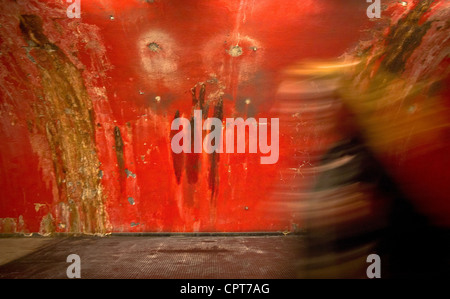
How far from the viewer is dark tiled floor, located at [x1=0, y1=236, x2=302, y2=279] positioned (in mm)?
2072

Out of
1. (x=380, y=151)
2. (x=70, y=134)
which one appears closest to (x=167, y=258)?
(x=70, y=134)

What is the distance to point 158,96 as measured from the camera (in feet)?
8.69

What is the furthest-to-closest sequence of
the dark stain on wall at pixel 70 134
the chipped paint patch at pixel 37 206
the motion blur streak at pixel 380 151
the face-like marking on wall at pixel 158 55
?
the chipped paint patch at pixel 37 206
the dark stain on wall at pixel 70 134
the face-like marking on wall at pixel 158 55
the motion blur streak at pixel 380 151

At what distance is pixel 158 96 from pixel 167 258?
1.47m

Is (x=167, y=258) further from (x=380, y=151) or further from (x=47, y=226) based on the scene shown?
(x=380, y=151)

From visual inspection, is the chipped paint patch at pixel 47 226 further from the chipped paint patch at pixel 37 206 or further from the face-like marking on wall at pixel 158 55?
the face-like marking on wall at pixel 158 55

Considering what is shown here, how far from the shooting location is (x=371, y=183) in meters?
2.21

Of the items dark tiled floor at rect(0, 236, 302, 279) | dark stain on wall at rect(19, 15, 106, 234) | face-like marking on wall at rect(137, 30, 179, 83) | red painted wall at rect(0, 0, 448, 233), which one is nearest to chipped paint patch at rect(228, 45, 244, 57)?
red painted wall at rect(0, 0, 448, 233)

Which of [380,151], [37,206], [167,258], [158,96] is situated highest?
[158,96]

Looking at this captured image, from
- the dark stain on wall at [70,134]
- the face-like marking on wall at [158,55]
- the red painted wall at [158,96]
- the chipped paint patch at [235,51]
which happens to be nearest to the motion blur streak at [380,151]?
the red painted wall at [158,96]

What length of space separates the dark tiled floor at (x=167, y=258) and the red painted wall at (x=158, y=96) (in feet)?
0.69

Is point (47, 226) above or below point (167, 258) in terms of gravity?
→ above

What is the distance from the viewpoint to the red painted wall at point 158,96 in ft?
6.93
